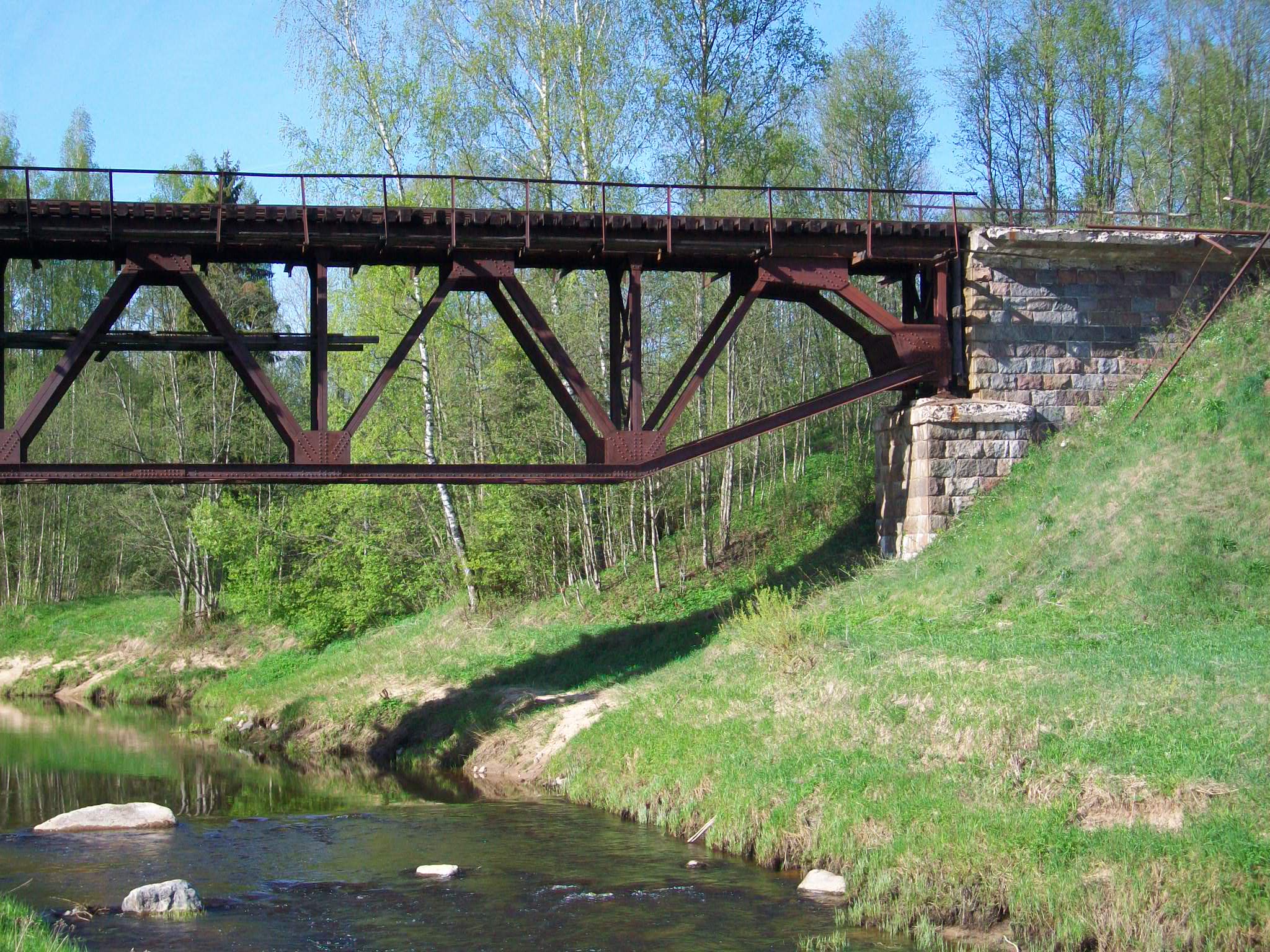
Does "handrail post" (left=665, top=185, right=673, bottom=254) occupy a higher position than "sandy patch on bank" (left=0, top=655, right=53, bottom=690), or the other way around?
"handrail post" (left=665, top=185, right=673, bottom=254)

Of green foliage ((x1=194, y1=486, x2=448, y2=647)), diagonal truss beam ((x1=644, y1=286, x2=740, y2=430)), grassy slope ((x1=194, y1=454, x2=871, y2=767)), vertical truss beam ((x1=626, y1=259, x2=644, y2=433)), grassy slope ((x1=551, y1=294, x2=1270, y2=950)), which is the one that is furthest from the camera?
green foliage ((x1=194, y1=486, x2=448, y2=647))

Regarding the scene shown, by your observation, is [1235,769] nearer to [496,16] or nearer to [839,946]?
[839,946]

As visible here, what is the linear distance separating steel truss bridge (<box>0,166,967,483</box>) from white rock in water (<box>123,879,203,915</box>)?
23.6 ft

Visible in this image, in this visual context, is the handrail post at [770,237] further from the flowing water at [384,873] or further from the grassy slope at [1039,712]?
the flowing water at [384,873]

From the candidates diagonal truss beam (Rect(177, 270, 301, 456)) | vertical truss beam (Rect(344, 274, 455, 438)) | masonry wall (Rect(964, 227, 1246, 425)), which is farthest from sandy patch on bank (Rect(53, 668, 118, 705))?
masonry wall (Rect(964, 227, 1246, 425))

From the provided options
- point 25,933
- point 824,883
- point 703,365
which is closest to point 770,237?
point 703,365

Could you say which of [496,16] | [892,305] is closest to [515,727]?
[496,16]

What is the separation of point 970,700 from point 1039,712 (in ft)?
3.27

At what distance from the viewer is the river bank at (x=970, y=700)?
10.4m

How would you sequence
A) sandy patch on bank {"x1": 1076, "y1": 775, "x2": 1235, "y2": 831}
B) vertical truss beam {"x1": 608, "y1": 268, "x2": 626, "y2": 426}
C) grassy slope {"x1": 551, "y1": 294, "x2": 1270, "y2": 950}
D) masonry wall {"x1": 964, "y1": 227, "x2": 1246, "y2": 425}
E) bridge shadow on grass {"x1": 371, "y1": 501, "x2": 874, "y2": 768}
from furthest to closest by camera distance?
1. masonry wall {"x1": 964, "y1": 227, "x2": 1246, "y2": 425}
2. bridge shadow on grass {"x1": 371, "y1": 501, "x2": 874, "y2": 768}
3. vertical truss beam {"x1": 608, "y1": 268, "x2": 626, "y2": 426}
4. sandy patch on bank {"x1": 1076, "y1": 775, "x2": 1235, "y2": 831}
5. grassy slope {"x1": 551, "y1": 294, "x2": 1270, "y2": 950}

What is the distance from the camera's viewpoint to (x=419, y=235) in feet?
62.7

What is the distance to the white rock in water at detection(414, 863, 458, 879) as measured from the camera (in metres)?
12.8

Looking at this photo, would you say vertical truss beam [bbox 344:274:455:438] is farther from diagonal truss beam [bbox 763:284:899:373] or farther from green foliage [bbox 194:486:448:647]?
green foliage [bbox 194:486:448:647]

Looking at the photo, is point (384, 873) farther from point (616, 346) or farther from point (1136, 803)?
point (616, 346)
